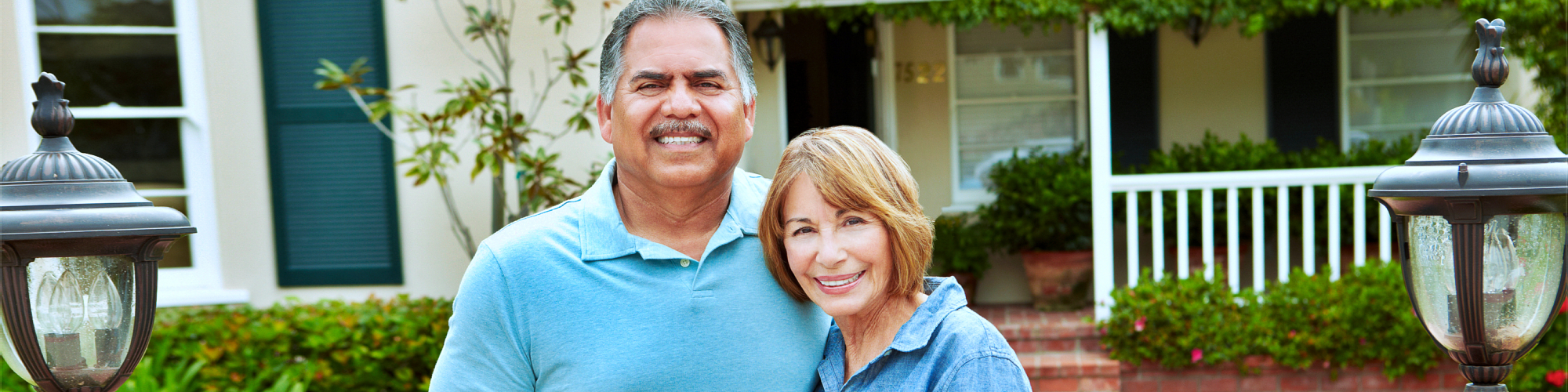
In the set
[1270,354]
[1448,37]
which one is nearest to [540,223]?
[1270,354]

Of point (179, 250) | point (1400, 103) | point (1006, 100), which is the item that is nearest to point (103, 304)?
point (179, 250)

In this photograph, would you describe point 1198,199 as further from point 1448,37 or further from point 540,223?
point 540,223

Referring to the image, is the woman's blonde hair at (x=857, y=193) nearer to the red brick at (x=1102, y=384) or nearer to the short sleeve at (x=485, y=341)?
the short sleeve at (x=485, y=341)

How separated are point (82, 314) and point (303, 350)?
2.84 m

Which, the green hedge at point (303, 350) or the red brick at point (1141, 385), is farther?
the red brick at point (1141, 385)

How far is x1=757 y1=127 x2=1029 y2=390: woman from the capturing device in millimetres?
1482

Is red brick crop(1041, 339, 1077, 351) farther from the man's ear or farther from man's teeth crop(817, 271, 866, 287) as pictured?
the man's ear

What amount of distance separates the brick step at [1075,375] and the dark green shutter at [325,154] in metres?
3.25

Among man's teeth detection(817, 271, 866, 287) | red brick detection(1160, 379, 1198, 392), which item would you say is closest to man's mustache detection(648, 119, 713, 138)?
man's teeth detection(817, 271, 866, 287)

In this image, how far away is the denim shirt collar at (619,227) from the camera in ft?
5.15

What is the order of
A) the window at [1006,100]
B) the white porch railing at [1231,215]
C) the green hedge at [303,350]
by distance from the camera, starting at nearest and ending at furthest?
the green hedge at [303,350], the white porch railing at [1231,215], the window at [1006,100]

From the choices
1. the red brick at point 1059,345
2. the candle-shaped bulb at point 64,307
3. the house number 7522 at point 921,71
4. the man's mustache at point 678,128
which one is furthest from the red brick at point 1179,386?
the candle-shaped bulb at point 64,307

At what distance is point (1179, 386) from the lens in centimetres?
475

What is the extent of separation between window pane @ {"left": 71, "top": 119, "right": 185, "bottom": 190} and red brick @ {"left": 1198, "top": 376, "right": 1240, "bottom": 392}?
5152mm
